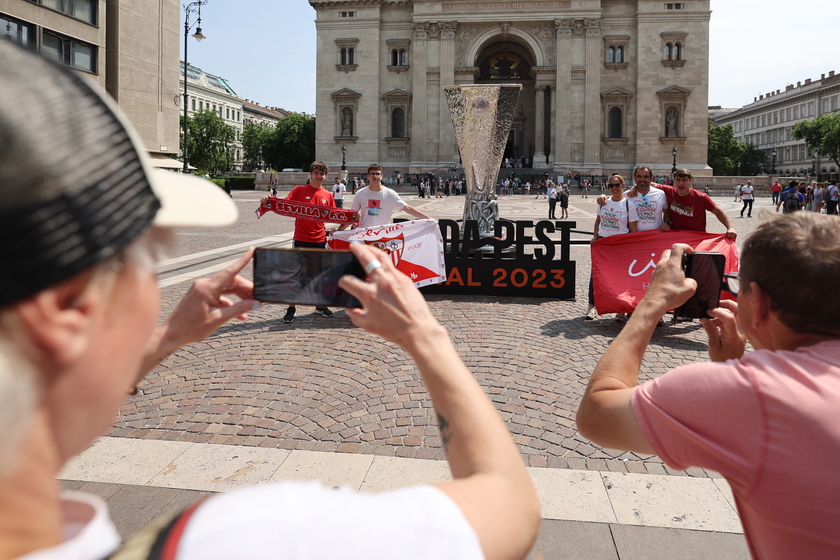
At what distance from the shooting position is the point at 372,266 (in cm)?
126

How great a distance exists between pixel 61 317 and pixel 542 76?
57376 millimetres

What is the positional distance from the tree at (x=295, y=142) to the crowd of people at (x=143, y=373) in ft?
248

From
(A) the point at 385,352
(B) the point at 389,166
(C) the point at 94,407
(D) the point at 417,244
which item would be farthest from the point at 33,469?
(B) the point at 389,166

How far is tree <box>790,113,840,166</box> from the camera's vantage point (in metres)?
82.3

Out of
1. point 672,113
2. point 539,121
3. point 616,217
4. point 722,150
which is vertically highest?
point 722,150

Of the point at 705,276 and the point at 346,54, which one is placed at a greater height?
the point at 346,54

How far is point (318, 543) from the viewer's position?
0.77m

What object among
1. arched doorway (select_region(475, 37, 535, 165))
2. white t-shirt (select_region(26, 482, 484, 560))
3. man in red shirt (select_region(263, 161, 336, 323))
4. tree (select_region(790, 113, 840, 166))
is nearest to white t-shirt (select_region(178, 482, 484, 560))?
white t-shirt (select_region(26, 482, 484, 560))

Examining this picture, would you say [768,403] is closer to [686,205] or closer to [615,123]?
[686,205]

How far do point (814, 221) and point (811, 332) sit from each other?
27 centimetres

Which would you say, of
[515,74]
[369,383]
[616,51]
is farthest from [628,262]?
[515,74]

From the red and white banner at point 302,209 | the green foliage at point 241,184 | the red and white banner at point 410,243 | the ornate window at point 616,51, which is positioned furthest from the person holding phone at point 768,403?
the green foliage at point 241,184

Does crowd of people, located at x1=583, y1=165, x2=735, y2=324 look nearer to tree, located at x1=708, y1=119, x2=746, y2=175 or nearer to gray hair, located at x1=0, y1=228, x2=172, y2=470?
gray hair, located at x1=0, y1=228, x2=172, y2=470

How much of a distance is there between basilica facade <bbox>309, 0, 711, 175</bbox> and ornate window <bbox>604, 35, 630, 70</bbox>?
0.08m
